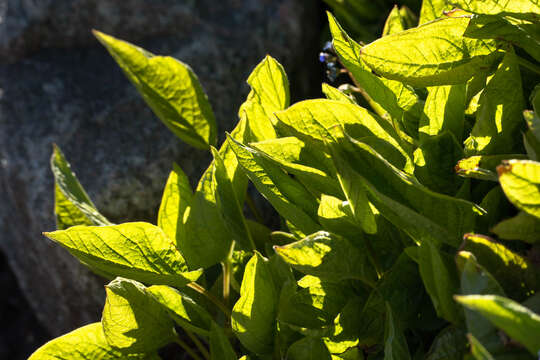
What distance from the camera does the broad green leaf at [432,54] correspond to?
978 millimetres

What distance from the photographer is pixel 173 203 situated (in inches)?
57.0

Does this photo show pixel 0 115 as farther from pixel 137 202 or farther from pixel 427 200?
pixel 427 200

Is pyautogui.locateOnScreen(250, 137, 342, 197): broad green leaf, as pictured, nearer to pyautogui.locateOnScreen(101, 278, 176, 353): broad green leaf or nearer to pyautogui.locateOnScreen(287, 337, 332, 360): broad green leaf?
pyautogui.locateOnScreen(287, 337, 332, 360): broad green leaf

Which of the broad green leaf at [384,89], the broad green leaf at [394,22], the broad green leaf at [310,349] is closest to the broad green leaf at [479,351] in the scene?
the broad green leaf at [310,349]

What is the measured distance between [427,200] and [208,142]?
763 mm

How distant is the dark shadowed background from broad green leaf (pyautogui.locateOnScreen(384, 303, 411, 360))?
1.23 meters

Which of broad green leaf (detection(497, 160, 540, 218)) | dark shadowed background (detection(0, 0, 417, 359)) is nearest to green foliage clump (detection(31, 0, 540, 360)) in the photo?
broad green leaf (detection(497, 160, 540, 218))

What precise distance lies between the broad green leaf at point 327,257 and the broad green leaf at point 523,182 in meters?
0.33

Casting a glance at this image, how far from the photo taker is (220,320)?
1.43 metres

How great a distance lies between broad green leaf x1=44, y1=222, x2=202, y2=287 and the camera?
1140mm

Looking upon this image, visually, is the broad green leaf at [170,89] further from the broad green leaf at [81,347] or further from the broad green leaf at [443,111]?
the broad green leaf at [443,111]

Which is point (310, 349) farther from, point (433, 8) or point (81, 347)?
point (433, 8)

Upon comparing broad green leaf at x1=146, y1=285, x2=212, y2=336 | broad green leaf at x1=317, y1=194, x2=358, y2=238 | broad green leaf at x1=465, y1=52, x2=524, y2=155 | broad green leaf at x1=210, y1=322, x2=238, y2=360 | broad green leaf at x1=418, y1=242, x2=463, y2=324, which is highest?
broad green leaf at x1=465, y1=52, x2=524, y2=155

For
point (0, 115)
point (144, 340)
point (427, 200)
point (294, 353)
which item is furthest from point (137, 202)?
point (427, 200)
